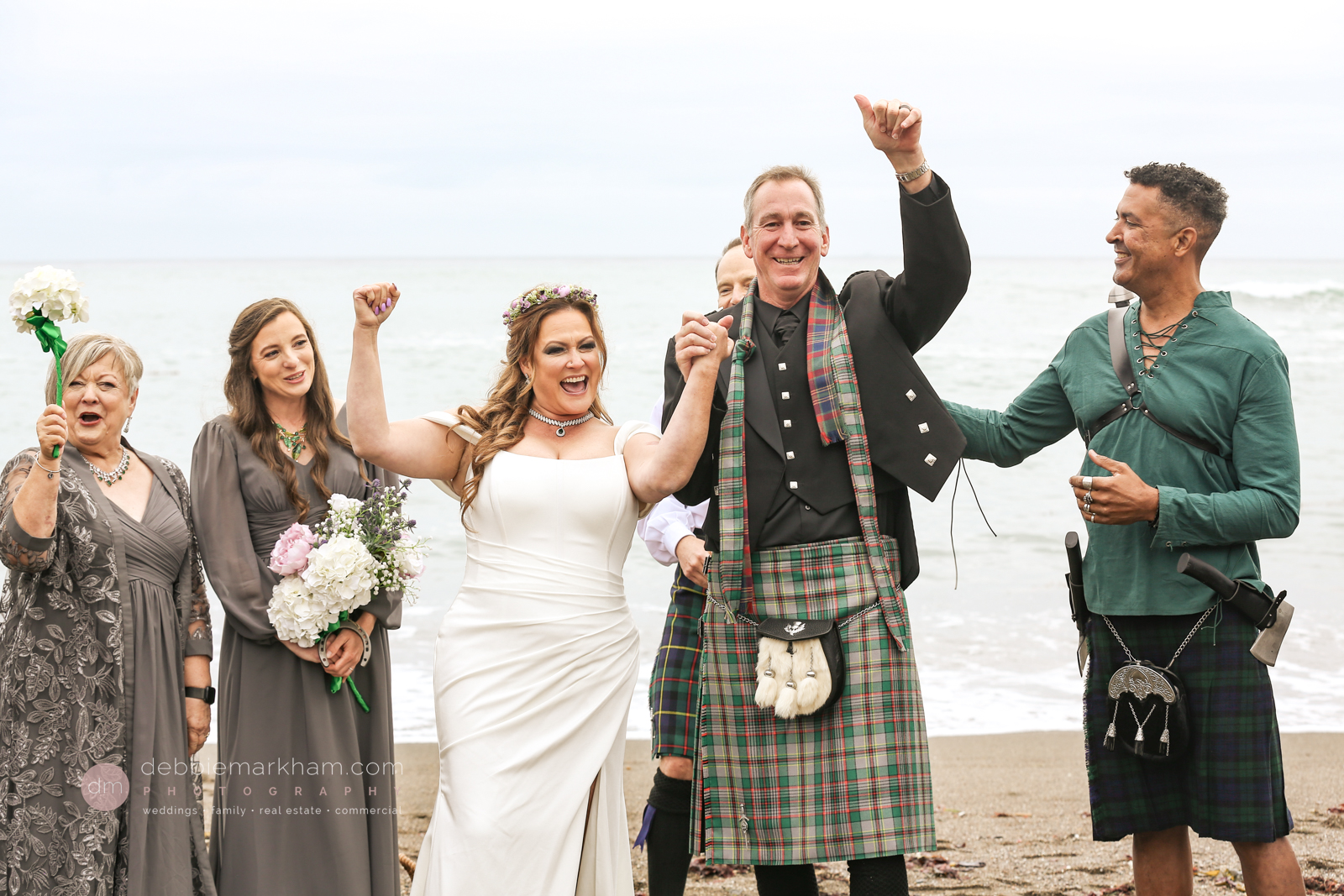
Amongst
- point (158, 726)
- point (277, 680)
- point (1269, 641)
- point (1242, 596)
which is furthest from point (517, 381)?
point (1269, 641)

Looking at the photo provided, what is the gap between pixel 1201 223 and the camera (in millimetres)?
3500

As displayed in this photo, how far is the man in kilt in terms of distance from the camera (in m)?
3.22

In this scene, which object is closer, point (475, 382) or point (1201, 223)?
point (1201, 223)

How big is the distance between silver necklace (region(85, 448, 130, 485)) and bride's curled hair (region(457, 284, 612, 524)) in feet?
3.70

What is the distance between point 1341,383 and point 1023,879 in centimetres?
1823

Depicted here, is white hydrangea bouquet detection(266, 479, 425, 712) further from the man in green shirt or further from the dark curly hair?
the dark curly hair

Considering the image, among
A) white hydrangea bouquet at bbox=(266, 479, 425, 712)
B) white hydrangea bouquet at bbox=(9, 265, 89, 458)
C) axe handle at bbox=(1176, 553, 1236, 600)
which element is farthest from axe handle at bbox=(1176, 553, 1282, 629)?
white hydrangea bouquet at bbox=(9, 265, 89, 458)

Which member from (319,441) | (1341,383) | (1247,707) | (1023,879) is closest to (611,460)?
(319,441)

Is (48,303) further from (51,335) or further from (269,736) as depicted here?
→ (269,736)

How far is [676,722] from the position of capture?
4.05m

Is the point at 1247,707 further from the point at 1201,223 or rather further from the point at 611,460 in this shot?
the point at 611,460

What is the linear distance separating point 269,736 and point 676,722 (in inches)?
50.5

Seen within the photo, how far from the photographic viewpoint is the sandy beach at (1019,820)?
472 cm

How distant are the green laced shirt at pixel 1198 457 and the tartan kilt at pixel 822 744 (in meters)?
0.69
